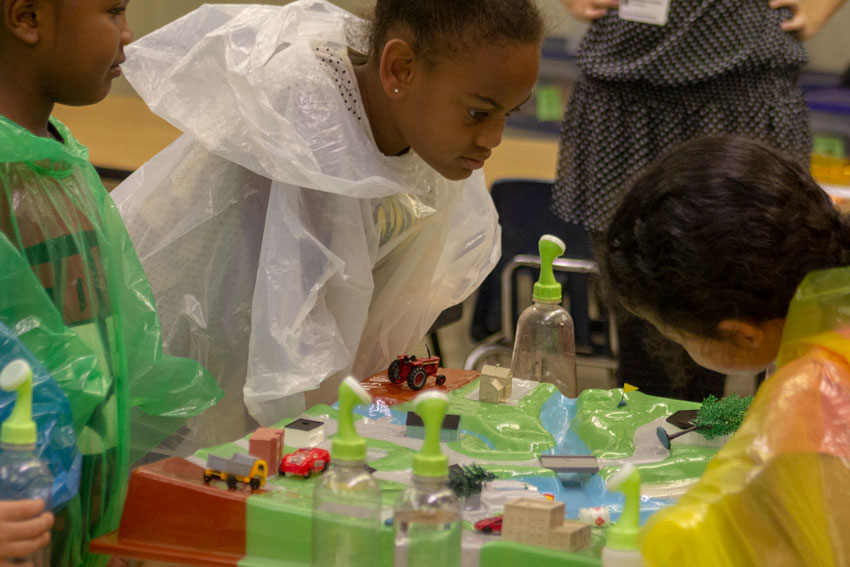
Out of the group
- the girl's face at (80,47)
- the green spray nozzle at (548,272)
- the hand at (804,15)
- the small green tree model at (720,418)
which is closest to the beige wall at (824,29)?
the hand at (804,15)

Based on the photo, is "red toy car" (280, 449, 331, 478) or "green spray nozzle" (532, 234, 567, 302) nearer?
"red toy car" (280, 449, 331, 478)

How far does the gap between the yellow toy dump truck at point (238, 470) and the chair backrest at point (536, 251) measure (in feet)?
4.85

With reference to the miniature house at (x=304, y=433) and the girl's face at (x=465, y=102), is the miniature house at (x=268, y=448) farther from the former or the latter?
the girl's face at (x=465, y=102)

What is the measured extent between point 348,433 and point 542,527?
0.20 metres

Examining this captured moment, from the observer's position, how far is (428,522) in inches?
34.6

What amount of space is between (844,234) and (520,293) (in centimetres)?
176

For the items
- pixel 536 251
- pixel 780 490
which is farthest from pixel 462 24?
pixel 536 251

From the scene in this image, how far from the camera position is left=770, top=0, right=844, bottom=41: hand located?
2047 millimetres

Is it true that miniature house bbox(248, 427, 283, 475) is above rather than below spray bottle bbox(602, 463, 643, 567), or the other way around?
below

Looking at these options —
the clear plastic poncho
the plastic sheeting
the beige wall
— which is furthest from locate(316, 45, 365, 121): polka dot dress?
the beige wall

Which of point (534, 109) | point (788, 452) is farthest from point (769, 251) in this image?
point (534, 109)

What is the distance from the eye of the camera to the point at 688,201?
96cm

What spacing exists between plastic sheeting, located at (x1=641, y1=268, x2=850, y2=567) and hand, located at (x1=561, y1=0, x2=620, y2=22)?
1243 mm

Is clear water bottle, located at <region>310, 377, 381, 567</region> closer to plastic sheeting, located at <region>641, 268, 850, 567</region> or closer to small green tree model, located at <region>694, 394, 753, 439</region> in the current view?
plastic sheeting, located at <region>641, 268, 850, 567</region>
